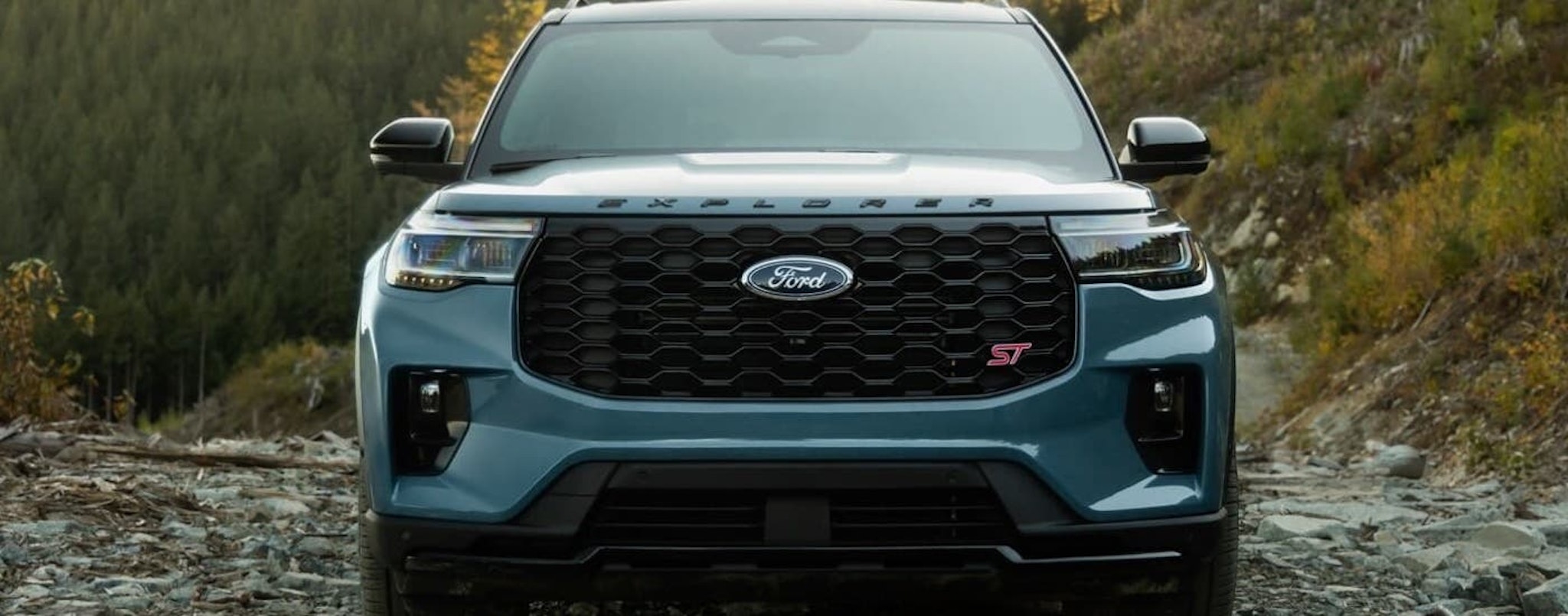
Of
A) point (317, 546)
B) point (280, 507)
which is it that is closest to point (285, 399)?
point (280, 507)

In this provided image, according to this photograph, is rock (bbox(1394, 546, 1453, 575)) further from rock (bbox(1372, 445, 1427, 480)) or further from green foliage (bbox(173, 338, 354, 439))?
green foliage (bbox(173, 338, 354, 439))

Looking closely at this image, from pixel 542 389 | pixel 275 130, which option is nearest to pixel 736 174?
pixel 542 389

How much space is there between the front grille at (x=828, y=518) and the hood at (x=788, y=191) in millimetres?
548

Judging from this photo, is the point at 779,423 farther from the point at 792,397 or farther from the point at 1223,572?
the point at 1223,572

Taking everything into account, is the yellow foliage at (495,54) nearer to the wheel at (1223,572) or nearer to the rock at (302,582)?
the rock at (302,582)

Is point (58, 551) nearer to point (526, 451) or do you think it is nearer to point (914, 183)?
point (526, 451)

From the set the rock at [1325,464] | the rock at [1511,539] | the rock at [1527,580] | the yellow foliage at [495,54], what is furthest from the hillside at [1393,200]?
the yellow foliage at [495,54]

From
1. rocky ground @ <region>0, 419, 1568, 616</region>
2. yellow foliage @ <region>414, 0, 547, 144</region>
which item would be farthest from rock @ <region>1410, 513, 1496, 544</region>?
yellow foliage @ <region>414, 0, 547, 144</region>

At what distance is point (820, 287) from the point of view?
4.02 metres

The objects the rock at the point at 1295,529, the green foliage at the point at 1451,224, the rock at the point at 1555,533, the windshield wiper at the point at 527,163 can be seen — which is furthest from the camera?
the green foliage at the point at 1451,224

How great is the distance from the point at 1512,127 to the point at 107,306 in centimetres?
11271

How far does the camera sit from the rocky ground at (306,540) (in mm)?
5973

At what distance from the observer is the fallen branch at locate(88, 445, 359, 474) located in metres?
9.12

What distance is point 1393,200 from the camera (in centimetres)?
1511
